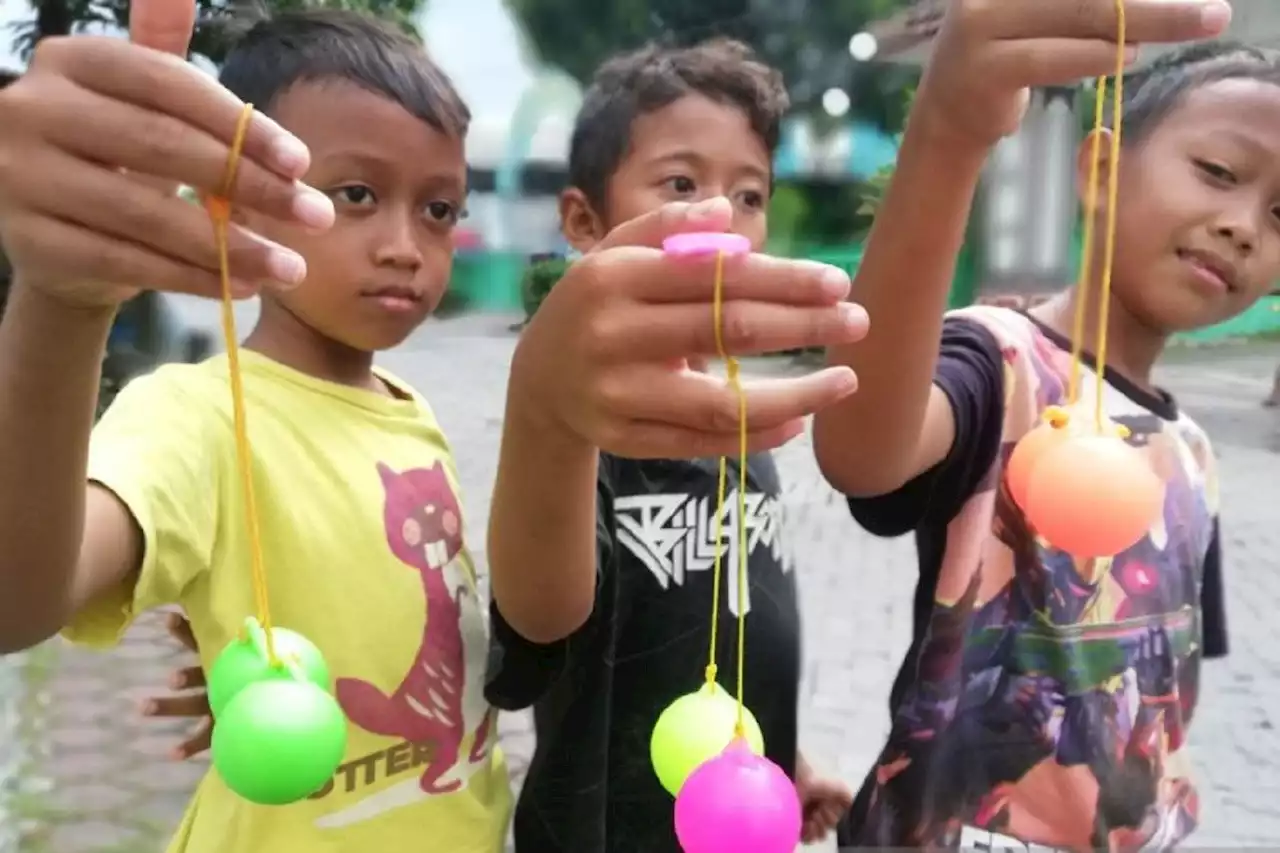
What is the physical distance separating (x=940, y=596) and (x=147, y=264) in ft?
1.52

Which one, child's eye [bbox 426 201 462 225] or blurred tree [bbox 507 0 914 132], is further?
→ blurred tree [bbox 507 0 914 132]

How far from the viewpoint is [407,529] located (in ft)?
1.98

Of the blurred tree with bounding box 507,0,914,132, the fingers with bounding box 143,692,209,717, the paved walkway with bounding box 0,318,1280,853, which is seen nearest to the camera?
the fingers with bounding box 143,692,209,717

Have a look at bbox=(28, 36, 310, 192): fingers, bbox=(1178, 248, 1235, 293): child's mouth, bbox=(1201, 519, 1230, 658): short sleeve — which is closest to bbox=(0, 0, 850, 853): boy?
bbox=(28, 36, 310, 192): fingers

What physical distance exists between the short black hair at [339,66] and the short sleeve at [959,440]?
1.06 ft

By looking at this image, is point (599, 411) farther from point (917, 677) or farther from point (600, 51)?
point (600, 51)

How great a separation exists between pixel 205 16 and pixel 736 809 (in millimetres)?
444

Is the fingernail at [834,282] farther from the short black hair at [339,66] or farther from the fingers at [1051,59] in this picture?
the short black hair at [339,66]

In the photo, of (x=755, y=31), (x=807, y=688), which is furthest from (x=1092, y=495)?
(x=755, y=31)

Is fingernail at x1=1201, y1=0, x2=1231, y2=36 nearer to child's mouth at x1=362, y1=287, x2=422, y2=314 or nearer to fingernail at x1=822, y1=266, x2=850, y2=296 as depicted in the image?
fingernail at x1=822, y1=266, x2=850, y2=296

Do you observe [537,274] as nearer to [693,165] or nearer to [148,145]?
[693,165]

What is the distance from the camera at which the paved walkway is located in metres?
1.35

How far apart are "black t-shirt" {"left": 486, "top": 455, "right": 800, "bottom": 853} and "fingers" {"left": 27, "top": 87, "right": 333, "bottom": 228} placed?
1.02 ft

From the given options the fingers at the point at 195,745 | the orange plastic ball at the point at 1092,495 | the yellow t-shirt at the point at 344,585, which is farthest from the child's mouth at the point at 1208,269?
the fingers at the point at 195,745
